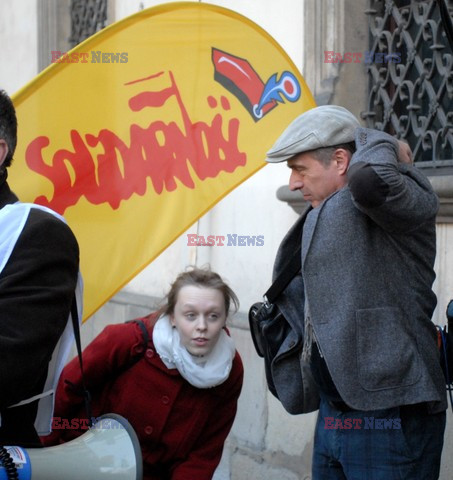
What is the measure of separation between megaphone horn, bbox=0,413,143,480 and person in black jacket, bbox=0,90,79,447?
103 millimetres

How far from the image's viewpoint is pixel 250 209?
6117 millimetres

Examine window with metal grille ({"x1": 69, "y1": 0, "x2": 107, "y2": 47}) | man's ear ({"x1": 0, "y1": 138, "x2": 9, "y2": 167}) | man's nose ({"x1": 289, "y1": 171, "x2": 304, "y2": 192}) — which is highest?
window with metal grille ({"x1": 69, "y1": 0, "x2": 107, "y2": 47})

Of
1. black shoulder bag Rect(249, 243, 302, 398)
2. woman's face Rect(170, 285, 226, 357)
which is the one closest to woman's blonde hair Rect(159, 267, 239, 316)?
woman's face Rect(170, 285, 226, 357)

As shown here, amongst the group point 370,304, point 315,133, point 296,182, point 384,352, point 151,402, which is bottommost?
point 151,402

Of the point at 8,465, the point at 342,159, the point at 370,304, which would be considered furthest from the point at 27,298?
the point at 342,159

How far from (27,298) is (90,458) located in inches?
17.7

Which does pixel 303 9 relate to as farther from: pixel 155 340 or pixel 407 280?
pixel 407 280

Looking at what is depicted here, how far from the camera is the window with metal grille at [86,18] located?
8.62 m

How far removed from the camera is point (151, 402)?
3.65 meters

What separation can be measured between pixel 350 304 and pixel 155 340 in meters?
1.04

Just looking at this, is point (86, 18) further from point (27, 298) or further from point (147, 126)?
point (27, 298)

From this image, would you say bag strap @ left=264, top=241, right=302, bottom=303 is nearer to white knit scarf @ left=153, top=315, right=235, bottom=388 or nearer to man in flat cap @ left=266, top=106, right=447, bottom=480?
man in flat cap @ left=266, top=106, right=447, bottom=480

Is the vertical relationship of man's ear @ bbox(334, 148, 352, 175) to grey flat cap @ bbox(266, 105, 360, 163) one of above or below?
below

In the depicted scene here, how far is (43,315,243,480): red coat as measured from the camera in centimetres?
363
